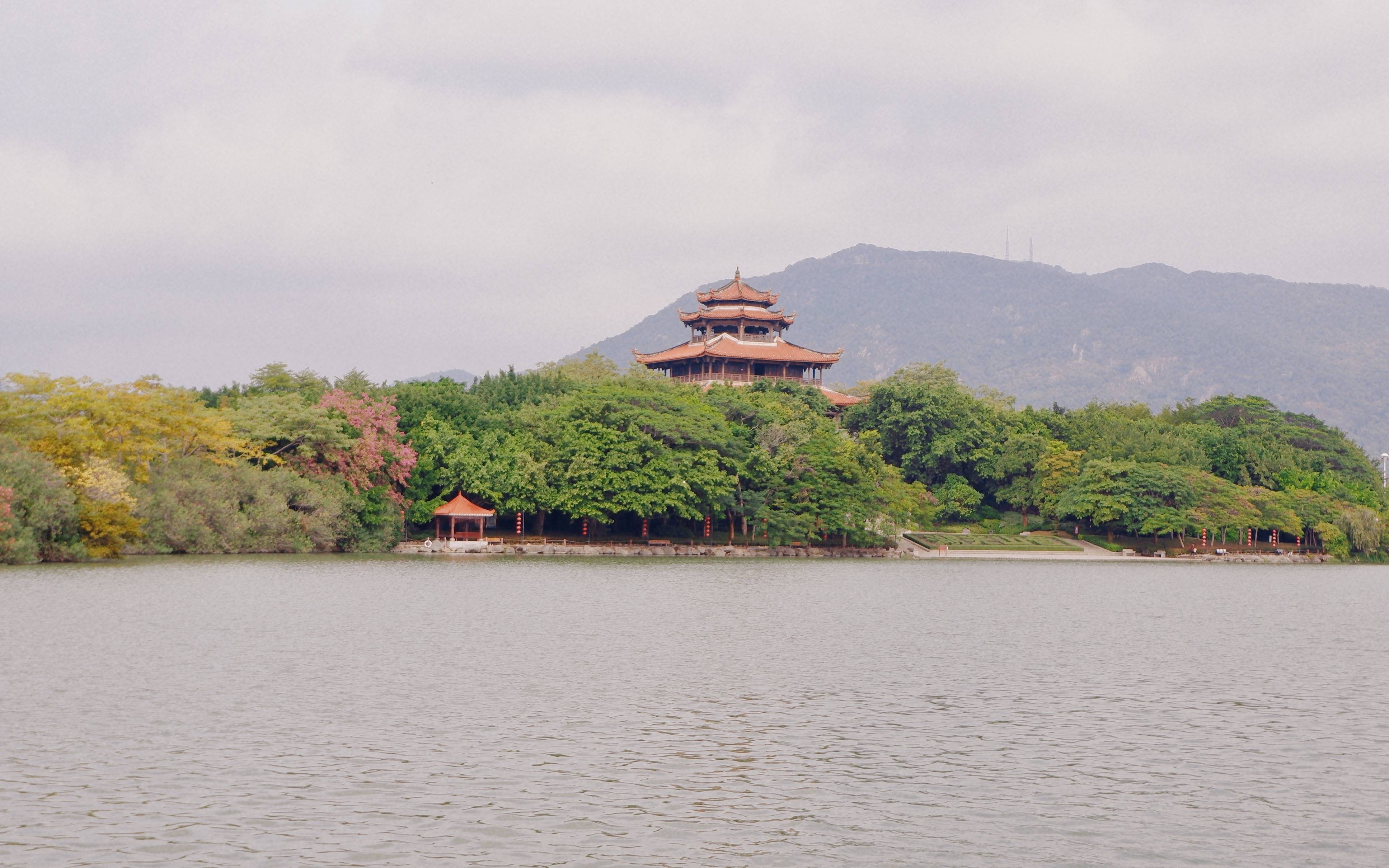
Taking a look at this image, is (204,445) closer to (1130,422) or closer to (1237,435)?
(1130,422)

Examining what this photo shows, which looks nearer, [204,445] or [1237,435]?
[204,445]

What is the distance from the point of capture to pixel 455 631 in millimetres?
21812

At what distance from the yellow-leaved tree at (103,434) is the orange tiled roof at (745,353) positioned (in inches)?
1422

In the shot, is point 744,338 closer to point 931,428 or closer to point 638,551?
point 931,428

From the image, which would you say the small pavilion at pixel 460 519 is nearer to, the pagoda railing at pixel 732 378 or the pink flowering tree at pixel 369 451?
the pink flowering tree at pixel 369 451

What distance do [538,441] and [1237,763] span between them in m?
39.3

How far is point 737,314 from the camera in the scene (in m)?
78.4

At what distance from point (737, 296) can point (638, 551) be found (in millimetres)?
32985

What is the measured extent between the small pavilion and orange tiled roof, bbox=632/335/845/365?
84.9ft

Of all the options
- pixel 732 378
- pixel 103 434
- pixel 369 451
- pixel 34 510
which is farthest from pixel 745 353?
pixel 34 510

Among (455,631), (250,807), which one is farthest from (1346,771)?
(455,631)

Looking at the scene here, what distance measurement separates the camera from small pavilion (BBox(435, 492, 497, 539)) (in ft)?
159

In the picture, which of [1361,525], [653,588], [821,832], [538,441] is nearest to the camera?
[821,832]

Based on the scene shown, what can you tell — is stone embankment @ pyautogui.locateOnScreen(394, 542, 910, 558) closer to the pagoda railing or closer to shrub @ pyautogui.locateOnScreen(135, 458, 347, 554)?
shrub @ pyautogui.locateOnScreen(135, 458, 347, 554)
